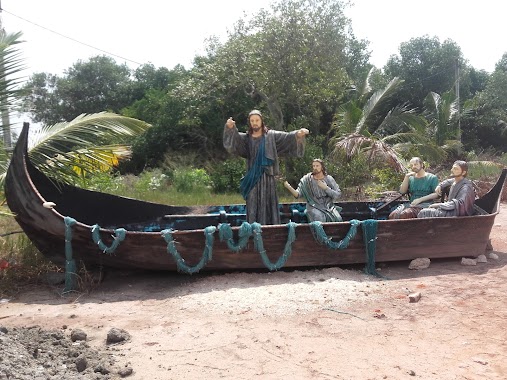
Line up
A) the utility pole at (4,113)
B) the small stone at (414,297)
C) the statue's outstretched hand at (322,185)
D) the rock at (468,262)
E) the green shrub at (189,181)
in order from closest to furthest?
the small stone at (414,297) < the utility pole at (4,113) < the rock at (468,262) < the statue's outstretched hand at (322,185) < the green shrub at (189,181)

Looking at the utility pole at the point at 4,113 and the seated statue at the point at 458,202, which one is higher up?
the utility pole at the point at 4,113

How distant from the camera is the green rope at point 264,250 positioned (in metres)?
5.57

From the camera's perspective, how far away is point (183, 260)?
5586 millimetres

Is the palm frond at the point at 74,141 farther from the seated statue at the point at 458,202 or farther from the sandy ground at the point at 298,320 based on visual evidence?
the seated statue at the point at 458,202

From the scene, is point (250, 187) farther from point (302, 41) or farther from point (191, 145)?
point (191, 145)

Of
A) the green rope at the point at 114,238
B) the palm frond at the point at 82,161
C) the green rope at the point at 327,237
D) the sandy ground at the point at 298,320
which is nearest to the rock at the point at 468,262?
the sandy ground at the point at 298,320

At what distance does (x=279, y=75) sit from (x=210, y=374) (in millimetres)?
12250

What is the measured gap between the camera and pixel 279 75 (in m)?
14.7

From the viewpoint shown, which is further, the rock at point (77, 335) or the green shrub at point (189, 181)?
the green shrub at point (189, 181)

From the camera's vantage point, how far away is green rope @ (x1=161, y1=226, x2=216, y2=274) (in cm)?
548

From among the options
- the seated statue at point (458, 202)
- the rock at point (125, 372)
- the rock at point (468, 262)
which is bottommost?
the rock at point (125, 372)

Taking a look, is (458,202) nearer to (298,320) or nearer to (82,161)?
(298,320)

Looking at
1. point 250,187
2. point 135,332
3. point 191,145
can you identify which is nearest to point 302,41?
point 191,145

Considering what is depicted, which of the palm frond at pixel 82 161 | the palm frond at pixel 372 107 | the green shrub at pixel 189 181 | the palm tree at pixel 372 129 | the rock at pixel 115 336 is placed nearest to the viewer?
the rock at pixel 115 336
